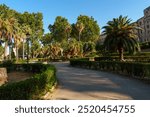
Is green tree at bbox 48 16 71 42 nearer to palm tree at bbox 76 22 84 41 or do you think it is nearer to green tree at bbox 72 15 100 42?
green tree at bbox 72 15 100 42

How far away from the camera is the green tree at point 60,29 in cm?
10888

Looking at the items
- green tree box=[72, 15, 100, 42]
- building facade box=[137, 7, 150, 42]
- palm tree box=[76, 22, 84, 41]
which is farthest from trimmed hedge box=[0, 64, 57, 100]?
building facade box=[137, 7, 150, 42]

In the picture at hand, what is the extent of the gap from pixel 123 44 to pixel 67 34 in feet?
217

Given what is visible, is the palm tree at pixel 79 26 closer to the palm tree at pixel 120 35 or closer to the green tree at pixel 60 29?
the green tree at pixel 60 29

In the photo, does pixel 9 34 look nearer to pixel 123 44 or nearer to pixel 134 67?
pixel 123 44

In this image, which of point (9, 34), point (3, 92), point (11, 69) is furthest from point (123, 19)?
point (3, 92)

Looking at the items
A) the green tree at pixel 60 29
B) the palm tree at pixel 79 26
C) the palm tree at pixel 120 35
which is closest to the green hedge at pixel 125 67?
the palm tree at pixel 120 35

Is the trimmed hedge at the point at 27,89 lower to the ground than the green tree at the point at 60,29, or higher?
lower

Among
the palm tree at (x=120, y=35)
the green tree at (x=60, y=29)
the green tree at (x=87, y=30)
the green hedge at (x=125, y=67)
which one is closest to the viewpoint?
the green hedge at (x=125, y=67)

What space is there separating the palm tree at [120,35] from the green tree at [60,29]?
204 ft

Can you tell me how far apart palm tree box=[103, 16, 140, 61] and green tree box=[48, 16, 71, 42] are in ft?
204

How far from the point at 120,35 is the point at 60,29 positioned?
6684 centimetres

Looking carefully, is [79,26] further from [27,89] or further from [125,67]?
[27,89]

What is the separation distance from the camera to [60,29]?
10938 cm
